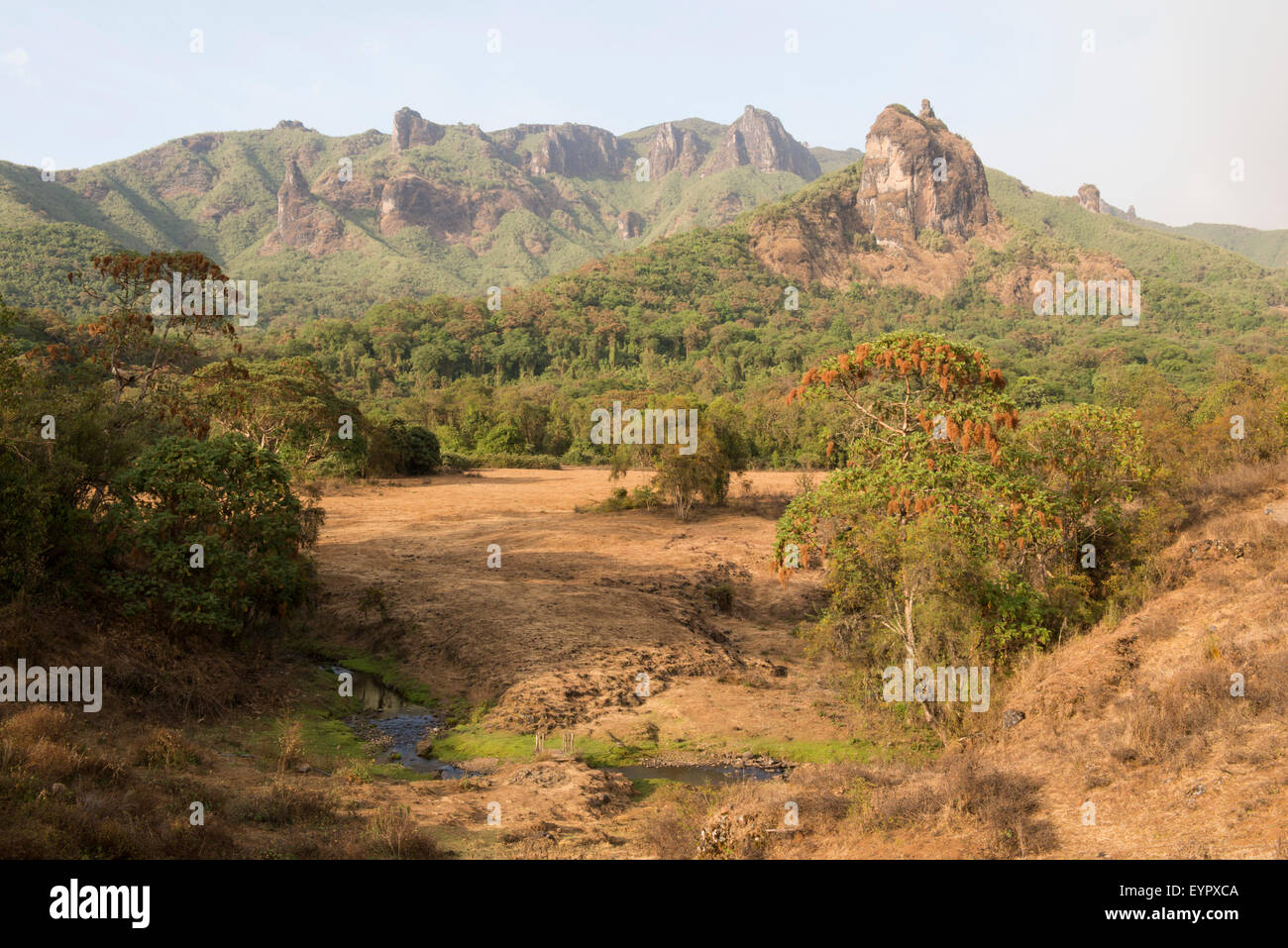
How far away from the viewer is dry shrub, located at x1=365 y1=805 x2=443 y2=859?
7.53 meters

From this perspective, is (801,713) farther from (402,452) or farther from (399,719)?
(402,452)

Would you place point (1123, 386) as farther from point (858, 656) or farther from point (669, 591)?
point (858, 656)

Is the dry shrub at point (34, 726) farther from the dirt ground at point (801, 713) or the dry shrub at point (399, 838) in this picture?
the dry shrub at point (399, 838)

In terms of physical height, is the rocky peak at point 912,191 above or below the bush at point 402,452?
above

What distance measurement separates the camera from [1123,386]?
70.4 meters

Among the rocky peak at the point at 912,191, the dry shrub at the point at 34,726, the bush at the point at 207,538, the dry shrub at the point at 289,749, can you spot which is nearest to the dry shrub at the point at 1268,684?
the dry shrub at the point at 289,749

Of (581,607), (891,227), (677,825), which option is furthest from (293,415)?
(891,227)

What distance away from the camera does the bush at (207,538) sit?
495 inches

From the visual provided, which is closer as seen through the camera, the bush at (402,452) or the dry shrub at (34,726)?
the dry shrub at (34,726)

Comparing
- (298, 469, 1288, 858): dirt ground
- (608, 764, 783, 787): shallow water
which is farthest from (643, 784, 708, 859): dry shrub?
(608, 764, 783, 787): shallow water

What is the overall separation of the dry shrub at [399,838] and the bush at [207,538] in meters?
6.13

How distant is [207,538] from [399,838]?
25.9 feet

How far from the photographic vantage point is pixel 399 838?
7.61 m
